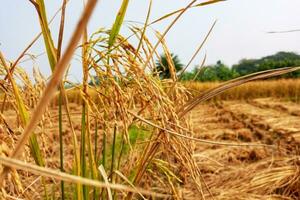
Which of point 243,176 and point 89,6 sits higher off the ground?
point 89,6

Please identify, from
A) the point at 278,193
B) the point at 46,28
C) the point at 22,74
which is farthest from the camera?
the point at 278,193

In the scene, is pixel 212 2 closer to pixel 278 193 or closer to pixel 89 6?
pixel 89 6

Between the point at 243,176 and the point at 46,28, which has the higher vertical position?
the point at 46,28

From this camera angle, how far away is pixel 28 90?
3.67 ft

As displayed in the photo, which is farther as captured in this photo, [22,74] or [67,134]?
[67,134]

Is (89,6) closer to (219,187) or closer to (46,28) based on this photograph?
(46,28)

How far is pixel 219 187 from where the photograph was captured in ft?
10.2

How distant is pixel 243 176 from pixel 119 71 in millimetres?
2473

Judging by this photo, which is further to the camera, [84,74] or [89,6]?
[84,74]

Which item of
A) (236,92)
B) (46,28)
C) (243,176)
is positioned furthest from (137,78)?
(236,92)

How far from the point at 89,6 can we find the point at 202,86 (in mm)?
17970

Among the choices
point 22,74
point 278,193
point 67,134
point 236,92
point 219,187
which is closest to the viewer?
point 22,74

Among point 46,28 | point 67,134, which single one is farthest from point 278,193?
point 67,134

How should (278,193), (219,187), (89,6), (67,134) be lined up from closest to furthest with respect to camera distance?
1. (89,6)
2. (278,193)
3. (219,187)
4. (67,134)
